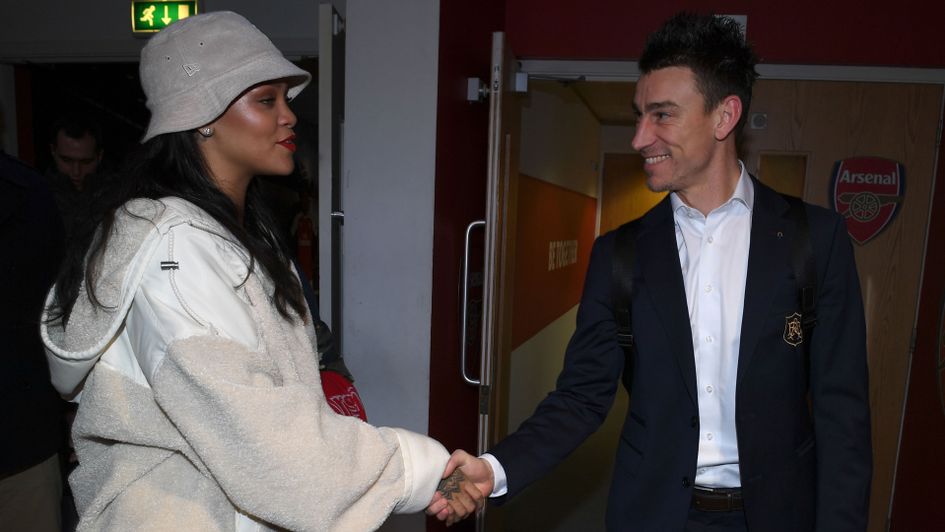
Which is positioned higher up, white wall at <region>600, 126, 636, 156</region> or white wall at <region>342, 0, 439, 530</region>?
white wall at <region>600, 126, 636, 156</region>

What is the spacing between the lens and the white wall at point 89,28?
12.5 feet

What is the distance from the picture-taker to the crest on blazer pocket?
4.38ft

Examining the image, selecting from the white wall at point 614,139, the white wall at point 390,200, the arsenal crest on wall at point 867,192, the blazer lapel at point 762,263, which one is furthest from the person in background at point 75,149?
the white wall at point 614,139

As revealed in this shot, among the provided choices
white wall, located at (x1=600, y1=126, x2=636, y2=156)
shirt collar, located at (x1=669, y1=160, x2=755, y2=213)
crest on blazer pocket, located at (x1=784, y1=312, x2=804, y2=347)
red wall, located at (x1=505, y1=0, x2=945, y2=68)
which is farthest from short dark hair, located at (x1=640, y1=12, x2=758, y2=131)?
white wall, located at (x1=600, y1=126, x2=636, y2=156)

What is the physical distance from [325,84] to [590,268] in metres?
1.16

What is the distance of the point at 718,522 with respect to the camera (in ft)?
4.45

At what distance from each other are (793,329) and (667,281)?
0.94 feet

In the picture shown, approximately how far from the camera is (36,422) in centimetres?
164

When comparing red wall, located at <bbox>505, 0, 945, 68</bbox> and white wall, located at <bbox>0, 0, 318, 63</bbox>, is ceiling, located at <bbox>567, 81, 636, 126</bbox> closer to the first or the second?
red wall, located at <bbox>505, 0, 945, 68</bbox>

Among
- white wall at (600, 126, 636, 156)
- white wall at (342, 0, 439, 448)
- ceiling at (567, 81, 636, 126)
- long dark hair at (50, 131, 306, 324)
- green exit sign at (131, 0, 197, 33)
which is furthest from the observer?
white wall at (600, 126, 636, 156)

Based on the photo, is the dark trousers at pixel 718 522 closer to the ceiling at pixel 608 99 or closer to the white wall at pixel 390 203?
the white wall at pixel 390 203

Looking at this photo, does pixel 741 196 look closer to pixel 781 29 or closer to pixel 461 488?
pixel 461 488

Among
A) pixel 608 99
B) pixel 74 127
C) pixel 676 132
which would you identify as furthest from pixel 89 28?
pixel 608 99

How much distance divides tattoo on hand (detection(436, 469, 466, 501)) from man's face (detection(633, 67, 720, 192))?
0.84m
